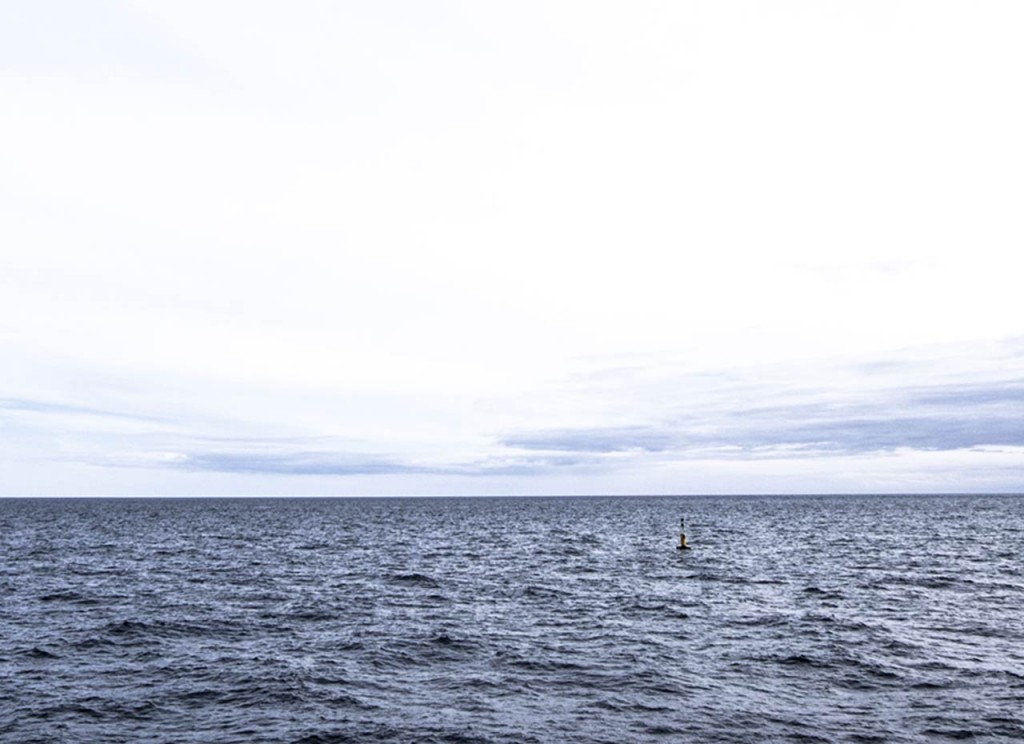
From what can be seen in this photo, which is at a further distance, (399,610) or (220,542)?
(220,542)

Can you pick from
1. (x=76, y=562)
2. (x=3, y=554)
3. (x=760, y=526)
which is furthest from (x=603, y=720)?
(x=760, y=526)

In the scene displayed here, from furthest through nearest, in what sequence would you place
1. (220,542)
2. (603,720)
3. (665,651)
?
(220,542) → (665,651) → (603,720)

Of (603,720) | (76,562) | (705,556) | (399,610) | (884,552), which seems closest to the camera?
(603,720)

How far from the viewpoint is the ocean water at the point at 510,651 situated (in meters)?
24.7

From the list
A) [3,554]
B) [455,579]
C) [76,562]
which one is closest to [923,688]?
[455,579]

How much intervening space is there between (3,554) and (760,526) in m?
103

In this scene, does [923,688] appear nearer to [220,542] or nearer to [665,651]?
[665,651]

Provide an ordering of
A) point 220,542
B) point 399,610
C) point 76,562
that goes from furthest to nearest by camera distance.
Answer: point 220,542 → point 76,562 → point 399,610

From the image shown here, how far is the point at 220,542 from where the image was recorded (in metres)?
95.3

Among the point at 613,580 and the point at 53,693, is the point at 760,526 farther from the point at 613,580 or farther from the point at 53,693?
the point at 53,693

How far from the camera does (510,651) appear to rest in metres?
34.0

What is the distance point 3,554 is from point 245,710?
6292 centimetres

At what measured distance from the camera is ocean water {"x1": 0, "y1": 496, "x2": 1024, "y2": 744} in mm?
24672

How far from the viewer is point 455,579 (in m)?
57.9
